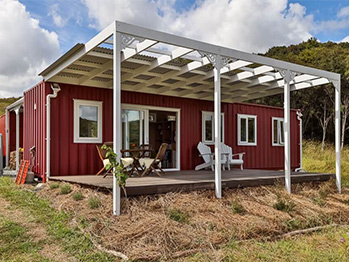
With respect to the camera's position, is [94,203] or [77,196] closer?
[94,203]

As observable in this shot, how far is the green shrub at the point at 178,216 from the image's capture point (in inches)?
177

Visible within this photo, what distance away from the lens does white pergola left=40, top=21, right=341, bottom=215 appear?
15.5 ft

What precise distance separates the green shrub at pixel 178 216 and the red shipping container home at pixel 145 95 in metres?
0.77

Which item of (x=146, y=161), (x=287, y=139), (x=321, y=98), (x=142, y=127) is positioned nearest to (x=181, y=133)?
(x=142, y=127)

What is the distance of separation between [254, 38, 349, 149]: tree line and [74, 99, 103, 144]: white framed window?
13757mm

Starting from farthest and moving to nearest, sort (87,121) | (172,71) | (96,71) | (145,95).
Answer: (145,95) < (87,121) < (172,71) < (96,71)

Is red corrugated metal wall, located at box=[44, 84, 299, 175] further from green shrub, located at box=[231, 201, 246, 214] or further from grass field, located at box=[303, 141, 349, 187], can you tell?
green shrub, located at box=[231, 201, 246, 214]

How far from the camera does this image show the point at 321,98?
61.8ft

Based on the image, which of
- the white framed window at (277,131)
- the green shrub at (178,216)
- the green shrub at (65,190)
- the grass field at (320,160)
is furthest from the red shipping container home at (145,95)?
the grass field at (320,160)

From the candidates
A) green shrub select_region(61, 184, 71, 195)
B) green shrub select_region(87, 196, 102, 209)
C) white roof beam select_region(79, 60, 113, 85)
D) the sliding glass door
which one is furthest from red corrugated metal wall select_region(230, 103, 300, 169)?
green shrub select_region(87, 196, 102, 209)

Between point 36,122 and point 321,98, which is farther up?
point 321,98

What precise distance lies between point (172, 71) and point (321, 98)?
14456 millimetres

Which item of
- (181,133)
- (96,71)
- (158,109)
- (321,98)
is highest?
(321,98)

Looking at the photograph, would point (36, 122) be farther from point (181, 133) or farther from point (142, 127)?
point (181, 133)
